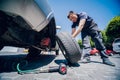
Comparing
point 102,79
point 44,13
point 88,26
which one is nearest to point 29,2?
point 44,13

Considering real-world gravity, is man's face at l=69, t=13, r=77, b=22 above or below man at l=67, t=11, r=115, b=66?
above

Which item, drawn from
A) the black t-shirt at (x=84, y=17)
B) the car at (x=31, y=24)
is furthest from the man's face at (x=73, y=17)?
the car at (x=31, y=24)

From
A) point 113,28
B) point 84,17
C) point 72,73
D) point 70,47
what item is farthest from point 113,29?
point 72,73

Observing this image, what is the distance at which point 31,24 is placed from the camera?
1.83 metres

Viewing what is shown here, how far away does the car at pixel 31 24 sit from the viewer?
1664 millimetres

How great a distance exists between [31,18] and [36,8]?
0.15 metres

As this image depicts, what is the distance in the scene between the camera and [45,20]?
1990 mm

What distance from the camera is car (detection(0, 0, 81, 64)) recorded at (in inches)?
65.5

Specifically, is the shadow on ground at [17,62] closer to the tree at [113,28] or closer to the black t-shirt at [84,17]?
the black t-shirt at [84,17]

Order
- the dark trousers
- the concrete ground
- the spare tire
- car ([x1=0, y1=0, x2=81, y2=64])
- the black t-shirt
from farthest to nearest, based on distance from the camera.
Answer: the dark trousers < the black t-shirt < the spare tire < the concrete ground < car ([x1=0, y1=0, x2=81, y2=64])

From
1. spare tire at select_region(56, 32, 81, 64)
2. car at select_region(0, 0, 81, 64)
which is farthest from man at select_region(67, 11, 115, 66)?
spare tire at select_region(56, 32, 81, 64)

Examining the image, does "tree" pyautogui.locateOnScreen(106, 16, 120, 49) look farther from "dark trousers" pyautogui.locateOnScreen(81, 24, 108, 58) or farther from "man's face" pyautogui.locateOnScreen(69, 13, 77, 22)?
"man's face" pyautogui.locateOnScreen(69, 13, 77, 22)

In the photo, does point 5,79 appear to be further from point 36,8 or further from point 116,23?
point 116,23

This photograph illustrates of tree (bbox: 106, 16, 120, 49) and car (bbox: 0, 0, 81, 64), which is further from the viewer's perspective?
tree (bbox: 106, 16, 120, 49)
